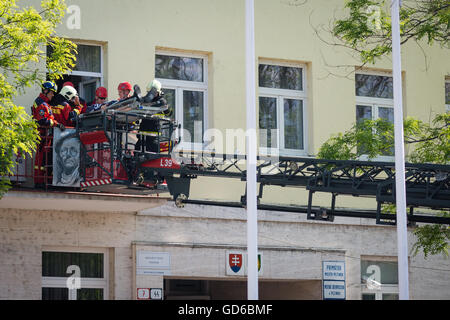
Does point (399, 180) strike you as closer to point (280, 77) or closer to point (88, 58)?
point (280, 77)

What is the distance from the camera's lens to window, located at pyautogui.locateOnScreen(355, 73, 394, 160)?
2297cm

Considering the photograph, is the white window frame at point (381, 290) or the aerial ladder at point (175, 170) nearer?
the aerial ladder at point (175, 170)

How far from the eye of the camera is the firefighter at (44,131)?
17.9 meters

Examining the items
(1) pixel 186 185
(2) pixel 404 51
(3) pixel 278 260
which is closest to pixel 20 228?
(1) pixel 186 185

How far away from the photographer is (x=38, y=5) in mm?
19578

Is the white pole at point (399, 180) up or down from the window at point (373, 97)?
down

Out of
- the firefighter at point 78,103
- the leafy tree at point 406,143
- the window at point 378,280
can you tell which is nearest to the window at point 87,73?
the firefighter at point 78,103

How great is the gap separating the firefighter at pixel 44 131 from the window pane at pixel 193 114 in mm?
3588

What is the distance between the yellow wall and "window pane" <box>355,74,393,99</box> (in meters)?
0.38

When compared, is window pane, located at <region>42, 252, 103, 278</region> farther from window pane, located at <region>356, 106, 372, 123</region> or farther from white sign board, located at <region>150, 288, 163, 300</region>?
window pane, located at <region>356, 106, 372, 123</region>

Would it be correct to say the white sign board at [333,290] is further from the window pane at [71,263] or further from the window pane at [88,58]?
the window pane at [88,58]

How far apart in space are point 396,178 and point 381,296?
6.86 metres

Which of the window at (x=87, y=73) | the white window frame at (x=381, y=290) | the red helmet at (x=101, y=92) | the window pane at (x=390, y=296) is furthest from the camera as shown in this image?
the window pane at (x=390, y=296)

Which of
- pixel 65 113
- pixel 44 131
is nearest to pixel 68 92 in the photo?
pixel 65 113
